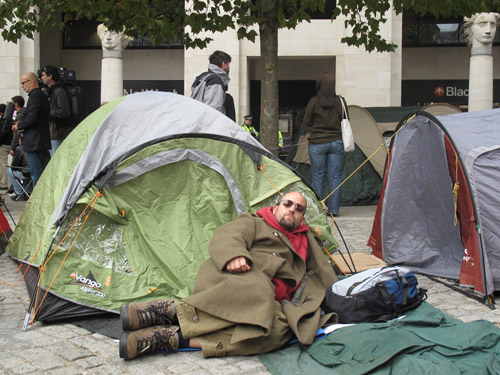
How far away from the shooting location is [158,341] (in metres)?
4.12

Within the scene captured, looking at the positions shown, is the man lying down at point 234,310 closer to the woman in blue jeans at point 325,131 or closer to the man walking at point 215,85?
the man walking at point 215,85

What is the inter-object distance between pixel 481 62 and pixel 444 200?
12.2 m

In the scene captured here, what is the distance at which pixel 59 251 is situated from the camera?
501 cm

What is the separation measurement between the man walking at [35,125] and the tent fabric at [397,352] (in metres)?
6.20

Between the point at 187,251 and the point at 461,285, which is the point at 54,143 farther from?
the point at 461,285

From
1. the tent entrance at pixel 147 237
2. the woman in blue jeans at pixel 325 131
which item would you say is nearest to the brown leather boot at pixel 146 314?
the tent entrance at pixel 147 237

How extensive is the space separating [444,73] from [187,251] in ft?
58.0

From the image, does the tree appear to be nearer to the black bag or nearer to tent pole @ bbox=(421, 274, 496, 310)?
the black bag

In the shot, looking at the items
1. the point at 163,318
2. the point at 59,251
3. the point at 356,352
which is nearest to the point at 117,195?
the point at 59,251

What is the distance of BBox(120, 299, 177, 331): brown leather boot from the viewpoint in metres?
4.19

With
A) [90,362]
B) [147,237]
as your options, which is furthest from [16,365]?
[147,237]

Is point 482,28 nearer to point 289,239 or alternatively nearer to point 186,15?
point 186,15

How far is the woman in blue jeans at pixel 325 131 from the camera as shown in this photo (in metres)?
9.12

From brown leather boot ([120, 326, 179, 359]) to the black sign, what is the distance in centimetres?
1797
